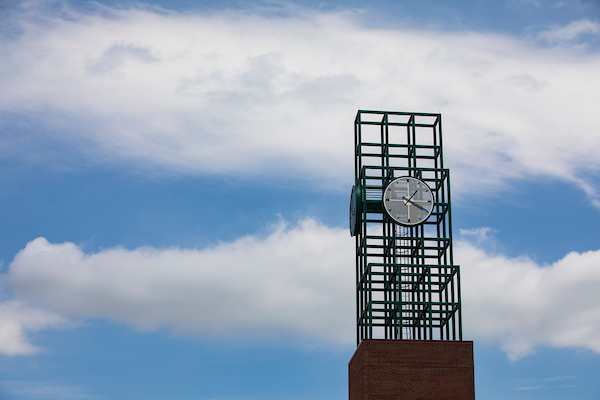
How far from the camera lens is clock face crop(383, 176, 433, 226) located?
56.0m

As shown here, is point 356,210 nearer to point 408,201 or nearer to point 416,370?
point 408,201

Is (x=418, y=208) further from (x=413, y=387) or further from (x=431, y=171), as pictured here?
(x=413, y=387)

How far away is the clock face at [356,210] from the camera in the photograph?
2249 inches

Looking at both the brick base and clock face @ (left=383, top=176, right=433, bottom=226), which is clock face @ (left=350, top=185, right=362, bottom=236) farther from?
the brick base

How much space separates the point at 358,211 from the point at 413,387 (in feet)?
36.9

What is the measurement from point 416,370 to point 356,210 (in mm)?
10556

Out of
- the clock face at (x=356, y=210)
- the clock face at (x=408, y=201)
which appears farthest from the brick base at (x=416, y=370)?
the clock face at (x=356, y=210)

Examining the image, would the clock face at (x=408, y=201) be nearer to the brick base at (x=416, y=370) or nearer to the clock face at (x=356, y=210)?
the clock face at (x=356, y=210)

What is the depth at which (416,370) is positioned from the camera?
5156 cm

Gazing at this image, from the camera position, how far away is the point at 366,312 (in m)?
55.8

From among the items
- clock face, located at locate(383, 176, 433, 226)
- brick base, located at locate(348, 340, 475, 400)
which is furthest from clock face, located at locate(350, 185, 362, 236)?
brick base, located at locate(348, 340, 475, 400)

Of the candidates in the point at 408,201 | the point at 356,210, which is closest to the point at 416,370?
the point at 408,201

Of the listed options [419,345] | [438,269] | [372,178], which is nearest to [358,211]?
[372,178]

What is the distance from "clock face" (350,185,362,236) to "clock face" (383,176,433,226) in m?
1.74
